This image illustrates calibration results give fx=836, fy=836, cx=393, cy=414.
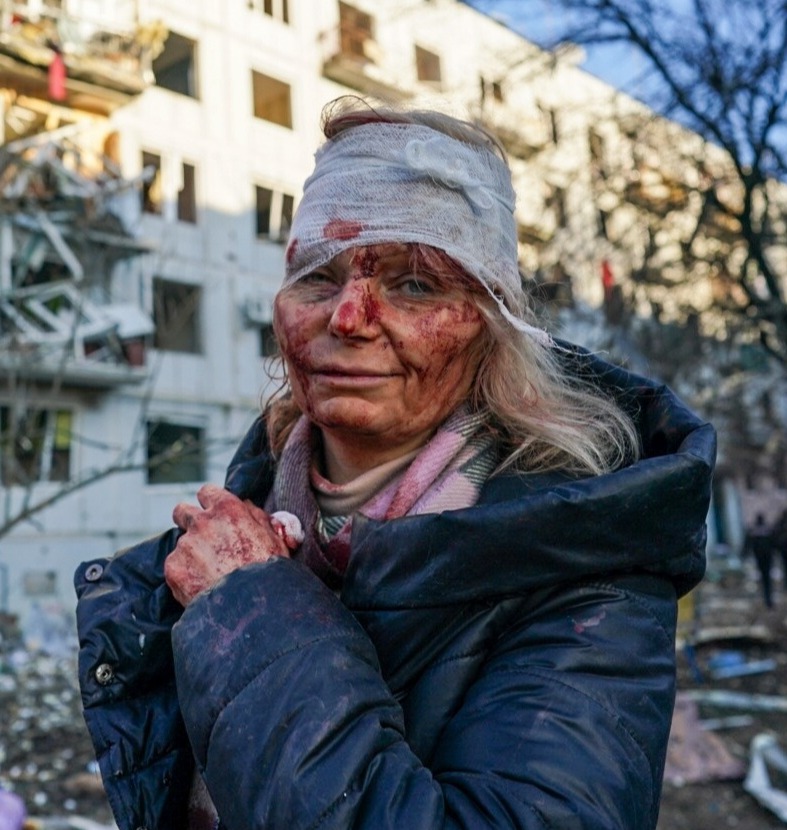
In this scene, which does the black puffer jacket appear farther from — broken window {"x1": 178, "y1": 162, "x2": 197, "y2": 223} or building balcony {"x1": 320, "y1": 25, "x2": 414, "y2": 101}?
building balcony {"x1": 320, "y1": 25, "x2": 414, "y2": 101}

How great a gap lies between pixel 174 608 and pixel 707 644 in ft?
29.8

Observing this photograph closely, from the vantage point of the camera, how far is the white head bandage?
55.9 inches

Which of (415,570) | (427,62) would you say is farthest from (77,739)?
(427,62)

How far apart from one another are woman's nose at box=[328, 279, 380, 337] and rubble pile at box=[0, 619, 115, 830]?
3.50 m

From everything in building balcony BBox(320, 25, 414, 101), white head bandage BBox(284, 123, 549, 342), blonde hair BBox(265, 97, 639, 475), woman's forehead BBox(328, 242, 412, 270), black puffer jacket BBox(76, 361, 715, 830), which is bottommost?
black puffer jacket BBox(76, 361, 715, 830)

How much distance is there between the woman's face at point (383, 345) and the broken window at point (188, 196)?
55.9ft

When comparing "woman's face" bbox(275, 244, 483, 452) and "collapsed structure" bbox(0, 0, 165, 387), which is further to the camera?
"collapsed structure" bbox(0, 0, 165, 387)

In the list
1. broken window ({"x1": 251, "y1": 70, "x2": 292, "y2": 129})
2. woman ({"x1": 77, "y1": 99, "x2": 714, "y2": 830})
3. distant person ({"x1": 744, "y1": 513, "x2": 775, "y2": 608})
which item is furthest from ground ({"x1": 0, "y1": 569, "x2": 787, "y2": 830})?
broken window ({"x1": 251, "y1": 70, "x2": 292, "y2": 129})

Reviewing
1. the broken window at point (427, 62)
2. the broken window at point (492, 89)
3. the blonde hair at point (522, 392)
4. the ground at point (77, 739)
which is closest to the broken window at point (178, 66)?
the broken window at point (427, 62)

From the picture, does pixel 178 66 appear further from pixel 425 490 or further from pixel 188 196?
pixel 425 490

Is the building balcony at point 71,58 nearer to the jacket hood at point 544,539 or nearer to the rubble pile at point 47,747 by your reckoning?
the rubble pile at point 47,747

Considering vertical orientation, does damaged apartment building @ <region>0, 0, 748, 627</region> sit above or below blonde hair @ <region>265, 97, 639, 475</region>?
above

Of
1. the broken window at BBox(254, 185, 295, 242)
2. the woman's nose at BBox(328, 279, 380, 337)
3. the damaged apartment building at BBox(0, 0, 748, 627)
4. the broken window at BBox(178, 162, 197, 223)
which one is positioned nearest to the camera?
the woman's nose at BBox(328, 279, 380, 337)

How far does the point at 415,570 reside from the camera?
1192 mm
